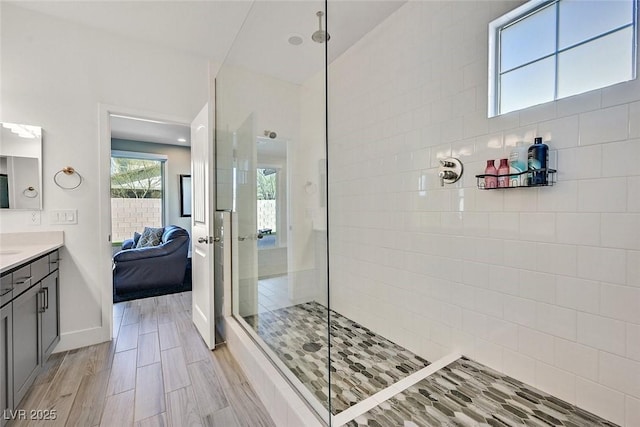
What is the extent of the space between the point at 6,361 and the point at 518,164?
9.23ft

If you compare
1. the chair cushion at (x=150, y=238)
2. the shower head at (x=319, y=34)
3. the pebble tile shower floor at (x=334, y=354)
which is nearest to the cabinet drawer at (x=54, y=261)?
the pebble tile shower floor at (x=334, y=354)

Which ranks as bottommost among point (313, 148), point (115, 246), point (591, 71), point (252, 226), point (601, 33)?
point (115, 246)

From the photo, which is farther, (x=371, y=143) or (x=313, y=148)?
(x=371, y=143)

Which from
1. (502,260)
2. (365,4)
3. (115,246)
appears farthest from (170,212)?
(502,260)

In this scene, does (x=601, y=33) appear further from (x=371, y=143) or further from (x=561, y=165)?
(x=371, y=143)

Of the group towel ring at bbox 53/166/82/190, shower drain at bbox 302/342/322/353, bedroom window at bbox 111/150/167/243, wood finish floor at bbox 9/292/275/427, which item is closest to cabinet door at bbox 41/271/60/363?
wood finish floor at bbox 9/292/275/427

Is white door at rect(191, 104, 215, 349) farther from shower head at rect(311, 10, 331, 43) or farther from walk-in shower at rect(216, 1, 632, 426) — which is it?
shower head at rect(311, 10, 331, 43)

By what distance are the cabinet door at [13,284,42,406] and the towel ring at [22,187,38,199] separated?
81 cm

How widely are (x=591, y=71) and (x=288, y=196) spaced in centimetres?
198

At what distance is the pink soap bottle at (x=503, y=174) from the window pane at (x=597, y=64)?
0.42 m

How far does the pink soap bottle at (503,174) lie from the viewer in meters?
1.57

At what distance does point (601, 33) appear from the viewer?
1.38m

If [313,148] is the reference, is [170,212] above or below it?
below

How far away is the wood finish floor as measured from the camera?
5.14 feet
